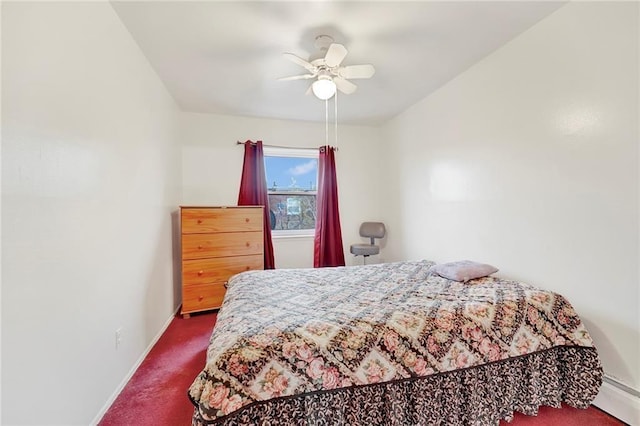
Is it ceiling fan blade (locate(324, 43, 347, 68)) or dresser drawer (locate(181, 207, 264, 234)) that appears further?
dresser drawer (locate(181, 207, 264, 234))

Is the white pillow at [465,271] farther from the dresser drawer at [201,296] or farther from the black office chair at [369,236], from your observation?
the dresser drawer at [201,296]

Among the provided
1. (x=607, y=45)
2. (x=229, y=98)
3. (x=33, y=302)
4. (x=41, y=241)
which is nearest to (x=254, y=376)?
(x=33, y=302)

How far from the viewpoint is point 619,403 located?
1563 mm

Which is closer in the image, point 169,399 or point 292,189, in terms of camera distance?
point 169,399

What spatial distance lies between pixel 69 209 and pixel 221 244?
1870mm

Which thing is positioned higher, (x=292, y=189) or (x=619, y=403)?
(x=292, y=189)

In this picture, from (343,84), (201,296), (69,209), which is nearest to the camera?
(69,209)

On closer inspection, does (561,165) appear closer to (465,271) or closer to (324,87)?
(465,271)

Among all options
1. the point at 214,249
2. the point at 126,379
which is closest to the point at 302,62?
the point at 214,249

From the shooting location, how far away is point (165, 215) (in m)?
2.92

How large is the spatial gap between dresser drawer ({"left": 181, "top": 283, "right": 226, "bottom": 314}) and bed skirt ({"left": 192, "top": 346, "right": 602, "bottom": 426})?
2133 millimetres

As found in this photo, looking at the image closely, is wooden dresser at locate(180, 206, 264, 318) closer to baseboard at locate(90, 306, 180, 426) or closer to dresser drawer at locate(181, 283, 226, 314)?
dresser drawer at locate(181, 283, 226, 314)

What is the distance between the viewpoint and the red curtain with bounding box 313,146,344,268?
4.04 metres

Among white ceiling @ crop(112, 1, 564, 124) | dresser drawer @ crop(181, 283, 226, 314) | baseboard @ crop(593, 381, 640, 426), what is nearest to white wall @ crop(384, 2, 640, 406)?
baseboard @ crop(593, 381, 640, 426)
